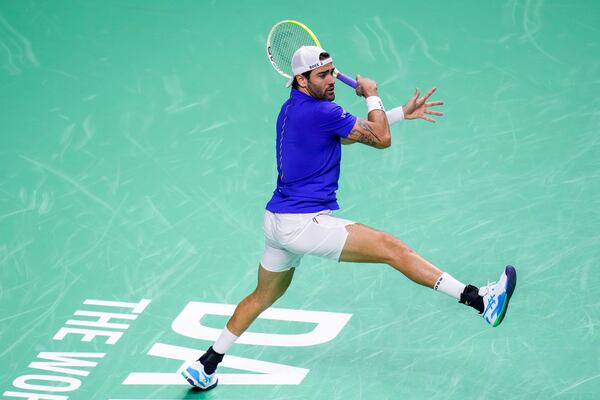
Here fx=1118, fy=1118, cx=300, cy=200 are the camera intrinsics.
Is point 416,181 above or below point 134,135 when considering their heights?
below

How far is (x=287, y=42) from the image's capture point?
26.3 feet

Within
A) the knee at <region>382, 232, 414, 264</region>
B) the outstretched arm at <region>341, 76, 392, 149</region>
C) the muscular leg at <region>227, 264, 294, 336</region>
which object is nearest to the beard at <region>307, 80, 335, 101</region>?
the outstretched arm at <region>341, 76, 392, 149</region>

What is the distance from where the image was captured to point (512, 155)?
10234 millimetres

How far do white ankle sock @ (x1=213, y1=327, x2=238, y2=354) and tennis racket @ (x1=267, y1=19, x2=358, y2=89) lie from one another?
1.87m

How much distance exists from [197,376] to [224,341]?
305 mm

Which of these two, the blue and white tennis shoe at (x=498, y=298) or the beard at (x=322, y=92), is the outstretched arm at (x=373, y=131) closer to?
the beard at (x=322, y=92)

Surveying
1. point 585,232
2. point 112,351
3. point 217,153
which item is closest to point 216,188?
point 217,153

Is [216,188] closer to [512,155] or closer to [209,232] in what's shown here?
[209,232]

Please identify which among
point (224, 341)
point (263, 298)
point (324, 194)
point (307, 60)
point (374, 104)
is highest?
point (307, 60)

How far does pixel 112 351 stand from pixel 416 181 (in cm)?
328

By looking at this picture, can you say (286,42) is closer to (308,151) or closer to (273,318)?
(308,151)

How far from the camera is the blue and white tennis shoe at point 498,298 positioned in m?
7.07

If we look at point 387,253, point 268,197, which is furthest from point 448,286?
point 268,197

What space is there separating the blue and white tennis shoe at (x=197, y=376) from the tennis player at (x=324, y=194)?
0.92m
